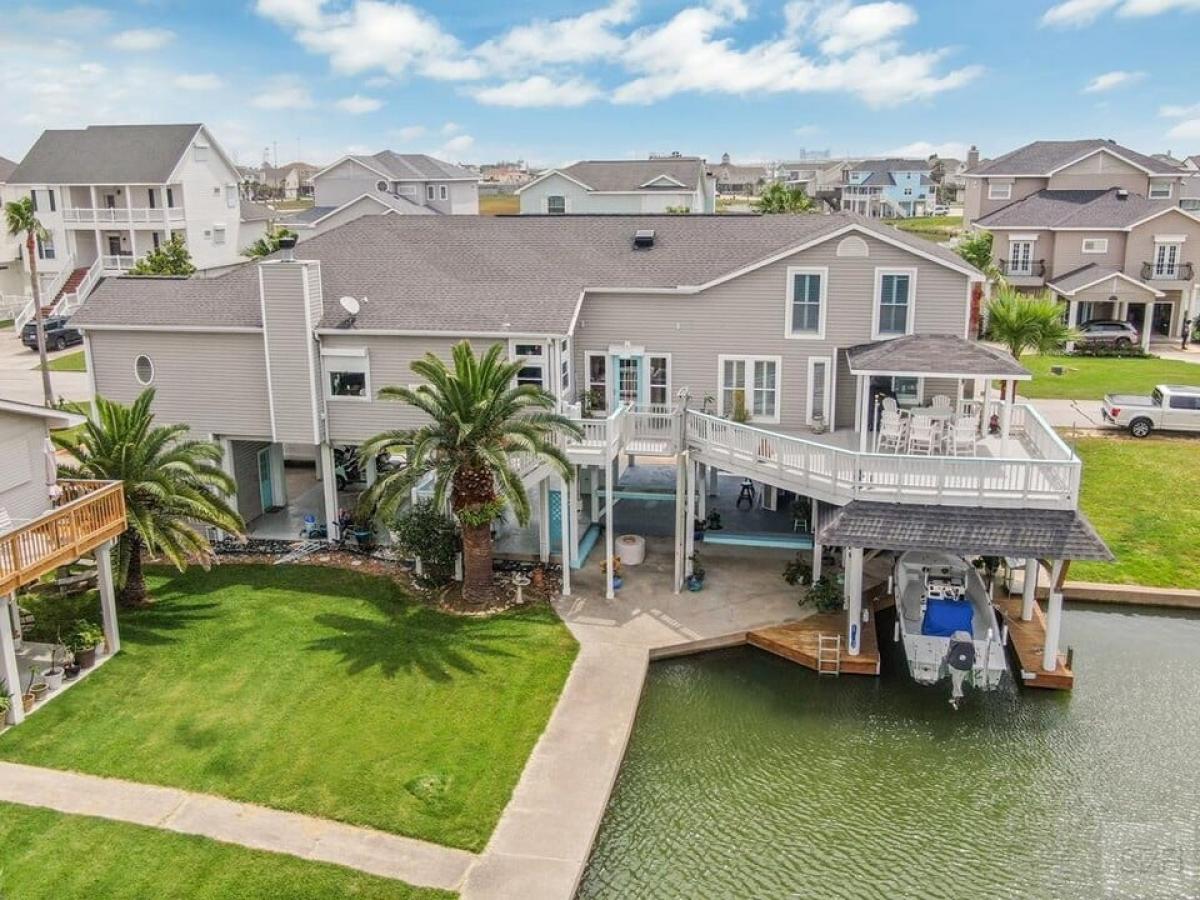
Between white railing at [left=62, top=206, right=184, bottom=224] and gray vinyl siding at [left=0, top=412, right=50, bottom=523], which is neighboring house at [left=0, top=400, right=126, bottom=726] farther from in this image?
white railing at [left=62, top=206, right=184, bottom=224]

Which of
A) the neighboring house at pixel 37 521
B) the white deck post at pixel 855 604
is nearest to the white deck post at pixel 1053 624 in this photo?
the white deck post at pixel 855 604

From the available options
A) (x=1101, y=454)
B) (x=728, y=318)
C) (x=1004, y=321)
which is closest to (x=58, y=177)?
(x=728, y=318)

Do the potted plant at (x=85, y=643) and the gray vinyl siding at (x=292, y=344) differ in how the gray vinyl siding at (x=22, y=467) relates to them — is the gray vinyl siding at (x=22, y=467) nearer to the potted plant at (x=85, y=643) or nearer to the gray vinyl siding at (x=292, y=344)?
the potted plant at (x=85, y=643)

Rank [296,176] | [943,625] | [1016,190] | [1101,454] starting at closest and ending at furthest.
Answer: [943,625] → [1101,454] → [1016,190] → [296,176]

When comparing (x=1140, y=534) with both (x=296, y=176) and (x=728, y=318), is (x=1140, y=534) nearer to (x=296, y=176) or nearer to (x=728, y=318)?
(x=728, y=318)

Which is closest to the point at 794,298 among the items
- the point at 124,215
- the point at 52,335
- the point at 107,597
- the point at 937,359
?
the point at 937,359

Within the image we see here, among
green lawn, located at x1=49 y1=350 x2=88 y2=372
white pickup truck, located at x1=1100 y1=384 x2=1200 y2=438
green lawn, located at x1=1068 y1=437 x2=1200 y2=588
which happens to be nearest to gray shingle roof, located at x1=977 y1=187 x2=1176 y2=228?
white pickup truck, located at x1=1100 y1=384 x2=1200 y2=438
